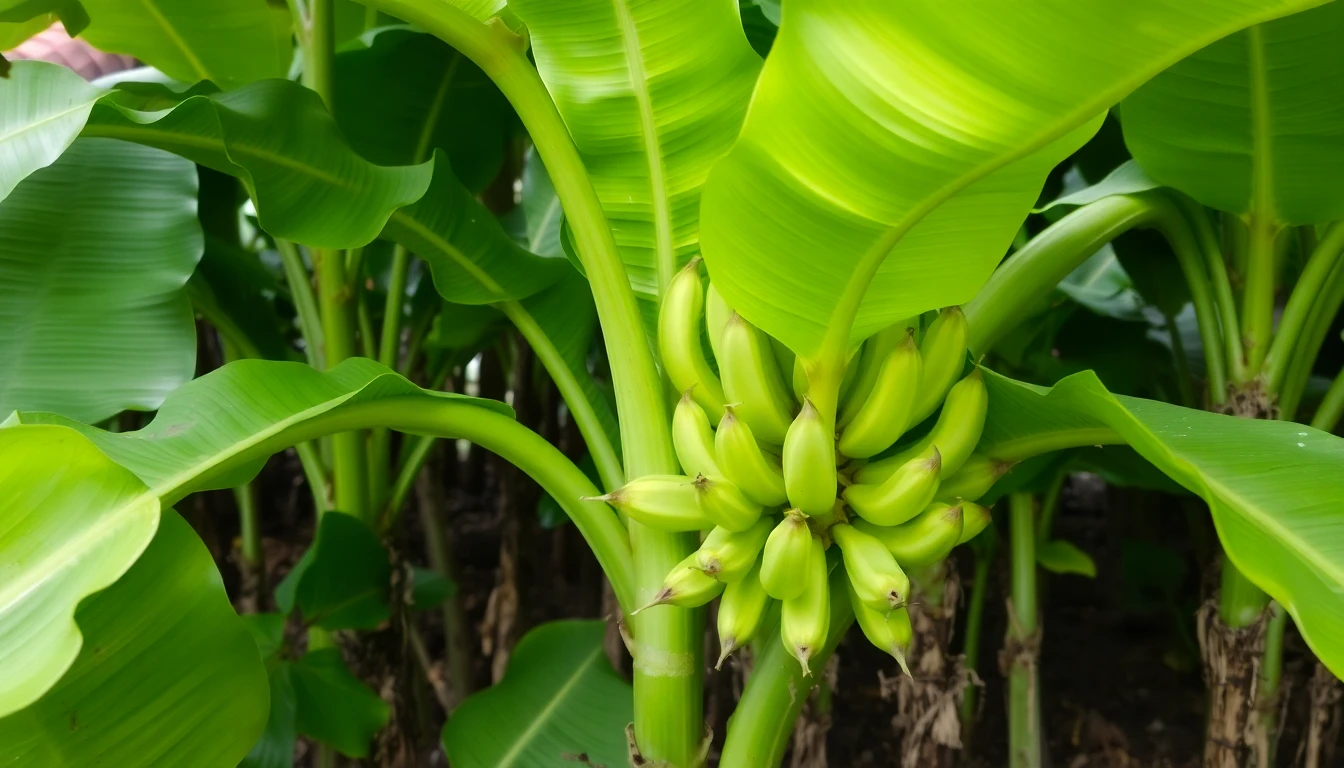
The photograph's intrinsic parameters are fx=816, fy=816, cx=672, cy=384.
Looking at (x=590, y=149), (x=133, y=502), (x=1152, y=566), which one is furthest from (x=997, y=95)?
(x=1152, y=566)

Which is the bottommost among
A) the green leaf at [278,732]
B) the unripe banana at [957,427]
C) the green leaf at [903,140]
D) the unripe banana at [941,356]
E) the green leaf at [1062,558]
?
the green leaf at [278,732]

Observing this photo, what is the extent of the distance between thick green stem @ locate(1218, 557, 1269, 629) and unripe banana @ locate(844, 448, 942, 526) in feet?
1.24

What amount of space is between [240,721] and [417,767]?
1.32 feet

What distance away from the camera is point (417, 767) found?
83cm

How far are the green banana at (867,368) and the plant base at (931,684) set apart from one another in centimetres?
24

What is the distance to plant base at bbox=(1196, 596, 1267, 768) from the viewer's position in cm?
64

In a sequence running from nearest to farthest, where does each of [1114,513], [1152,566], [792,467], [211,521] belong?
[792,467], [1152,566], [211,521], [1114,513]

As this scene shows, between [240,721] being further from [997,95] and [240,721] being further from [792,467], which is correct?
[997,95]

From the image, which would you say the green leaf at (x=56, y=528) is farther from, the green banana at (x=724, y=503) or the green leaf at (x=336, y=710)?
the green leaf at (x=336, y=710)

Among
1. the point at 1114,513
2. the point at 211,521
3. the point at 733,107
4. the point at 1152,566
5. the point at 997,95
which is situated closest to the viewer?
the point at 997,95

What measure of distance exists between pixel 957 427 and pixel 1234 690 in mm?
400

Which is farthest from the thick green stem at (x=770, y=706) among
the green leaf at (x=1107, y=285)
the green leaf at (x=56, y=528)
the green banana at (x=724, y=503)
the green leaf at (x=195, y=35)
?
the green leaf at (x=195, y=35)

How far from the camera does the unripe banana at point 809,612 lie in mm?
430

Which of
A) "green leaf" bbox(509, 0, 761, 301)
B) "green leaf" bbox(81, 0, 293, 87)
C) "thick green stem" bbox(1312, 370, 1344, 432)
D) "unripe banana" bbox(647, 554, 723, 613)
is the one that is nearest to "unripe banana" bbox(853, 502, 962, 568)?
"unripe banana" bbox(647, 554, 723, 613)
